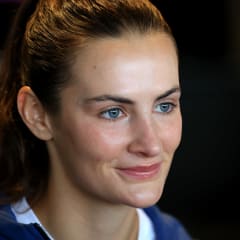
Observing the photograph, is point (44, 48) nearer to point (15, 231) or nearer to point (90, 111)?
point (90, 111)

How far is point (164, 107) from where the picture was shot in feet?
4.64

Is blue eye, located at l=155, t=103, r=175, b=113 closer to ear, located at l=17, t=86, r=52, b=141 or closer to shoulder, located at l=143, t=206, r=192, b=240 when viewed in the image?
ear, located at l=17, t=86, r=52, b=141

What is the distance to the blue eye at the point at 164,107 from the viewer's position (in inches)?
55.1

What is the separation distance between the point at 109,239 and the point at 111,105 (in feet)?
1.17

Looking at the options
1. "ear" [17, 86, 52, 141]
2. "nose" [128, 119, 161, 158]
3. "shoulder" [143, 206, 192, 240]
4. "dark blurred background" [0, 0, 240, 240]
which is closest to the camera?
"nose" [128, 119, 161, 158]

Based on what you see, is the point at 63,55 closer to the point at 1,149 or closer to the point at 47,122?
the point at 47,122

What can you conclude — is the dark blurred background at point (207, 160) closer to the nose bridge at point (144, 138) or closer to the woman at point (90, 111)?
the woman at point (90, 111)

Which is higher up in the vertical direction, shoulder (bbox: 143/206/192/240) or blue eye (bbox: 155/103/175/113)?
blue eye (bbox: 155/103/175/113)

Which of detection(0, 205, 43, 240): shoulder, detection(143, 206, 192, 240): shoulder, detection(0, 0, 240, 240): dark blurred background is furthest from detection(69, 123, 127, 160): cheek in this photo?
detection(0, 0, 240, 240): dark blurred background

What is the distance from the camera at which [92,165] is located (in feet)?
4.57

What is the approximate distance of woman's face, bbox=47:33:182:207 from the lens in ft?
4.45

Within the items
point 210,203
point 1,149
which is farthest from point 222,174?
point 1,149

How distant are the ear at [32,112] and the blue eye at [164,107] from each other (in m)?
0.24

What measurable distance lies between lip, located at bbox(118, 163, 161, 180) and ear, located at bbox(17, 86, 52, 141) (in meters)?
0.20
